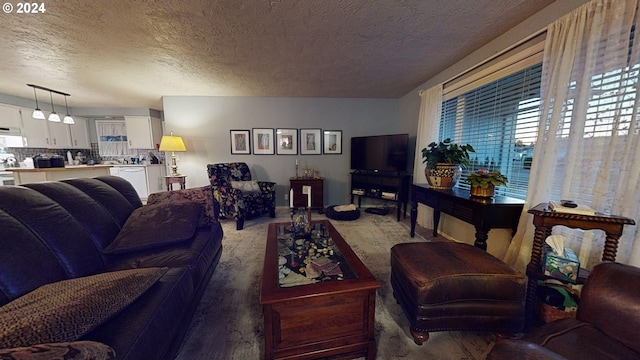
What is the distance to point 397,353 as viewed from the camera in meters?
1.19

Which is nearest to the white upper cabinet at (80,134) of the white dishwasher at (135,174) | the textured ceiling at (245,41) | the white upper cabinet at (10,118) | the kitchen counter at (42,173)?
the white upper cabinet at (10,118)

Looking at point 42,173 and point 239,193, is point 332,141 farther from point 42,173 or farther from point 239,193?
point 42,173

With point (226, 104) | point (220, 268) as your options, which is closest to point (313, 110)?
point (226, 104)

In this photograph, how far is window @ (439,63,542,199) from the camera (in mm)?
1814

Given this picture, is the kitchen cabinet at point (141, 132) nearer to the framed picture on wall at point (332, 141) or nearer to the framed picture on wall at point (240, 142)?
the framed picture on wall at point (240, 142)

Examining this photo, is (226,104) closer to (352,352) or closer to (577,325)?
(352,352)

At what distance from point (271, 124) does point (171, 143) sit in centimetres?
174

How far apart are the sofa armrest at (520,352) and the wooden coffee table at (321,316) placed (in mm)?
493

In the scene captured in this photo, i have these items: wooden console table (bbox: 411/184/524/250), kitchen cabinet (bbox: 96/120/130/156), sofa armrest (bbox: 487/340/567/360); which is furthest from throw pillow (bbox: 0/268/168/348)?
kitchen cabinet (bbox: 96/120/130/156)

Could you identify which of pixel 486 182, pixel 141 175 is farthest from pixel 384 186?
pixel 141 175

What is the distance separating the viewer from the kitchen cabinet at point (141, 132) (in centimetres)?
504

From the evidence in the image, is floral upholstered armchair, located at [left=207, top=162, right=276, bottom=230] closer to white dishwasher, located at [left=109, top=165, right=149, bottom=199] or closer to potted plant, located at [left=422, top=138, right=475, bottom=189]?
potted plant, located at [left=422, top=138, right=475, bottom=189]

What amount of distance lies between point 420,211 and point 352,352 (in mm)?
2495

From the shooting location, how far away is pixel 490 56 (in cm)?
211
